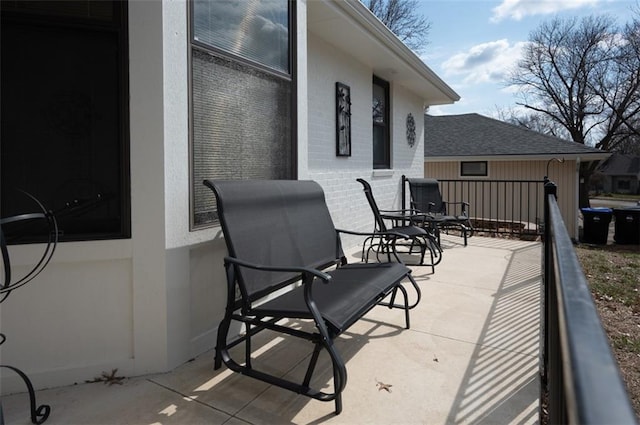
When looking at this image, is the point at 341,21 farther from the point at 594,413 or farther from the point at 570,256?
the point at 594,413

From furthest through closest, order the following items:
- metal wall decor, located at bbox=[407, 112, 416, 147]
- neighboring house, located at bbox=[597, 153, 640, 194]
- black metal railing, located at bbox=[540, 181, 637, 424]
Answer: neighboring house, located at bbox=[597, 153, 640, 194]
metal wall decor, located at bbox=[407, 112, 416, 147]
black metal railing, located at bbox=[540, 181, 637, 424]

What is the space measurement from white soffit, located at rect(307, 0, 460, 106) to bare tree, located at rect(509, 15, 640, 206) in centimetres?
1661

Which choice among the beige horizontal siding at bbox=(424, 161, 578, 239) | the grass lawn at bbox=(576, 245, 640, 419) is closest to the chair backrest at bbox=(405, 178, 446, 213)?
the grass lawn at bbox=(576, 245, 640, 419)

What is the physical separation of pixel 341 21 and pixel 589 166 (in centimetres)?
2047

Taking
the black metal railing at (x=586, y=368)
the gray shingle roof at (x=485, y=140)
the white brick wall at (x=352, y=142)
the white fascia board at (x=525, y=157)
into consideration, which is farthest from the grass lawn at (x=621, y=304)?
the gray shingle roof at (x=485, y=140)

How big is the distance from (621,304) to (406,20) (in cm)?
1809

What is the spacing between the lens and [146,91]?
229 centimetres

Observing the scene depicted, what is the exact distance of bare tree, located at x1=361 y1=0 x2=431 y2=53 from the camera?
19219 mm

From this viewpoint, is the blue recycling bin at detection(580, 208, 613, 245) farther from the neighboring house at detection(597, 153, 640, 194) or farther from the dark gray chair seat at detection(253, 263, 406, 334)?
the neighboring house at detection(597, 153, 640, 194)

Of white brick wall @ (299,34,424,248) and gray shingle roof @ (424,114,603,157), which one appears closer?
white brick wall @ (299,34,424,248)

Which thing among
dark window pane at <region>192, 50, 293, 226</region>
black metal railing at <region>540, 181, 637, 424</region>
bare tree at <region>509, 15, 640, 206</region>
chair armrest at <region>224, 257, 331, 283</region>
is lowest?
chair armrest at <region>224, 257, 331, 283</region>

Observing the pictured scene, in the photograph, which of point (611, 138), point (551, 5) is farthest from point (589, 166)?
point (551, 5)

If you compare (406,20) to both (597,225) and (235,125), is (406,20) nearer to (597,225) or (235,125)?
(597,225)

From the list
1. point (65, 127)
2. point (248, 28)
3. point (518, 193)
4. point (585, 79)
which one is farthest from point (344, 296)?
point (585, 79)
